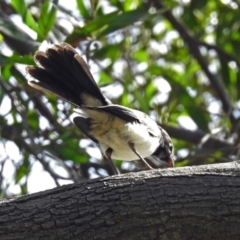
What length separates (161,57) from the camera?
7367mm

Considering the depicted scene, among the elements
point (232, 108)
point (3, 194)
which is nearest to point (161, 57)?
point (232, 108)

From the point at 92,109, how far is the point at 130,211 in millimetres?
1609

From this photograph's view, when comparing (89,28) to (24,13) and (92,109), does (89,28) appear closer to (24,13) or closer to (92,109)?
(24,13)

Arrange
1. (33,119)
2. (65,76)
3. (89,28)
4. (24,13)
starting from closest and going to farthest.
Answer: (65,76)
(24,13)
(89,28)
(33,119)

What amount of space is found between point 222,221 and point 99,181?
0.56m

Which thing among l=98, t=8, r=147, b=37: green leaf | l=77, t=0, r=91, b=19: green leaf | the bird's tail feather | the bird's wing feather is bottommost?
the bird's wing feather

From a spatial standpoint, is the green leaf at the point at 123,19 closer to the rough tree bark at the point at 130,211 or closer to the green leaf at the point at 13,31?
the green leaf at the point at 13,31

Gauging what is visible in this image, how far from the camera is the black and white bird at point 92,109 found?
4637 mm

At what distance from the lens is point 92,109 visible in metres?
4.76

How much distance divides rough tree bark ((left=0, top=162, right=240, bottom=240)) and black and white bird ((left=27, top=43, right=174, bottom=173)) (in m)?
1.35

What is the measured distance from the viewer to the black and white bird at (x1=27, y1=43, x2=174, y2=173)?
4.64 meters

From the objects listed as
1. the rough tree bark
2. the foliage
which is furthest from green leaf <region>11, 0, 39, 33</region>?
the rough tree bark

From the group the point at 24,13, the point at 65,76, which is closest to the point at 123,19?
the point at 24,13

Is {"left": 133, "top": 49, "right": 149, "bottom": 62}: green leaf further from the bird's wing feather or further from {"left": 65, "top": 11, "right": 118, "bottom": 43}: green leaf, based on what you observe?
the bird's wing feather
